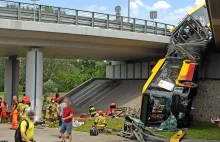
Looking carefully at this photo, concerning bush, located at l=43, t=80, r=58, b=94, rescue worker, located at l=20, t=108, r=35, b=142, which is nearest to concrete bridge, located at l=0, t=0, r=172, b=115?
rescue worker, located at l=20, t=108, r=35, b=142

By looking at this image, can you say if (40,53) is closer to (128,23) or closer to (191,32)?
(128,23)

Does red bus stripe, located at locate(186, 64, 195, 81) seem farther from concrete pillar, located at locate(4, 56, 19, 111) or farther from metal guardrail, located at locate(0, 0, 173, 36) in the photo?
concrete pillar, located at locate(4, 56, 19, 111)

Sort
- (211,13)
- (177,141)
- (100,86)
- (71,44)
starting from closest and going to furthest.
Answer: (211,13), (177,141), (71,44), (100,86)

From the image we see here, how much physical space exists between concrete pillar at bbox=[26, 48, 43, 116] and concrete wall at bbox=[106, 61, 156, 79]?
1351 centimetres

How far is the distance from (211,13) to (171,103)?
6762 mm

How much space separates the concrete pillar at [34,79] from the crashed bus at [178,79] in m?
6.78

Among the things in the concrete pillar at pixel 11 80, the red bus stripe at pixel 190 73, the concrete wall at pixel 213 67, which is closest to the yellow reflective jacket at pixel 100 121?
the red bus stripe at pixel 190 73

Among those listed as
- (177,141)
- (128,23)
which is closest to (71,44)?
(128,23)

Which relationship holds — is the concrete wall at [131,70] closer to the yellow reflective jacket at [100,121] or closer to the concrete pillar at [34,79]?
the concrete pillar at [34,79]

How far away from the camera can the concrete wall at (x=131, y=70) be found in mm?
33531

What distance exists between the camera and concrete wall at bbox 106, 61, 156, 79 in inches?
1320

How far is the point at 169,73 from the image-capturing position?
19.5 m

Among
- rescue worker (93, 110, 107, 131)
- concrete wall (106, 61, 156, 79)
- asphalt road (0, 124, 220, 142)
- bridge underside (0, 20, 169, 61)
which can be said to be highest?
bridge underside (0, 20, 169, 61)

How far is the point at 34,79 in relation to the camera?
851 inches
